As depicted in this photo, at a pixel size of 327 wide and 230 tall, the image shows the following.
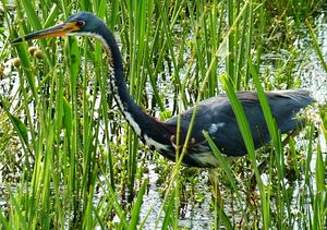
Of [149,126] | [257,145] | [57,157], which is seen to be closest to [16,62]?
[57,157]

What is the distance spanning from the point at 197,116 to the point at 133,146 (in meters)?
0.32

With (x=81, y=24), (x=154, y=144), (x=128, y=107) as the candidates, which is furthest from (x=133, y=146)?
(x=81, y=24)

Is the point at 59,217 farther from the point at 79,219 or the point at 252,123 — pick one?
the point at 252,123

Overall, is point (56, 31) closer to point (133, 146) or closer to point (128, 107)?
point (128, 107)

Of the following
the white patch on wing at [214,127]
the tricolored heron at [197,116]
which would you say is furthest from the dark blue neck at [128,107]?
the white patch on wing at [214,127]

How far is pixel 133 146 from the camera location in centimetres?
440

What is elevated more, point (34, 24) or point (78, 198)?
point (34, 24)

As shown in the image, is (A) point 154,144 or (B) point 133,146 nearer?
(A) point 154,144

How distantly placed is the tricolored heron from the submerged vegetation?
0.08m

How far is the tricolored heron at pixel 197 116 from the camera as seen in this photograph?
13.0ft

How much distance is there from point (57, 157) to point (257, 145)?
1300 mm

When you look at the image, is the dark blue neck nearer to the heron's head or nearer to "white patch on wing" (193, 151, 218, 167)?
the heron's head

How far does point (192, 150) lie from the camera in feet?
14.0

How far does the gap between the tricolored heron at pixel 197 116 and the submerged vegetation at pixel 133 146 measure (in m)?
0.08
